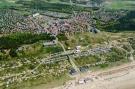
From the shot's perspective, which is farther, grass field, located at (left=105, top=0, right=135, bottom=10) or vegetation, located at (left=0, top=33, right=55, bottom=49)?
grass field, located at (left=105, top=0, right=135, bottom=10)

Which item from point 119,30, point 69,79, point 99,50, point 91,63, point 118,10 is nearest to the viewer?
point 69,79

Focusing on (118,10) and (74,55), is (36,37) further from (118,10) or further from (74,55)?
(118,10)

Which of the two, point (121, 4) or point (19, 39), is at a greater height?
point (121, 4)

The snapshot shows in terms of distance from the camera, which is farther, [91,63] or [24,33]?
[24,33]

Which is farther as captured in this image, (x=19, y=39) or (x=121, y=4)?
(x=121, y=4)

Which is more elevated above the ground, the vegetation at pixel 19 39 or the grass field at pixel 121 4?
the grass field at pixel 121 4

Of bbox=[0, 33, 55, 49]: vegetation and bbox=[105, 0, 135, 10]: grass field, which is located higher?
bbox=[105, 0, 135, 10]: grass field

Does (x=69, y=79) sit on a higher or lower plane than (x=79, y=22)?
lower

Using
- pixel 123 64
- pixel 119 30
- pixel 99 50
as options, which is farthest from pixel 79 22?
pixel 123 64

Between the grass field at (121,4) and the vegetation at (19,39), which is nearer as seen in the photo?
the vegetation at (19,39)

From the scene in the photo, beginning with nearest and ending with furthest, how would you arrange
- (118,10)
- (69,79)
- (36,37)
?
1. (69,79)
2. (36,37)
3. (118,10)
